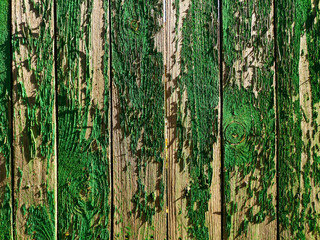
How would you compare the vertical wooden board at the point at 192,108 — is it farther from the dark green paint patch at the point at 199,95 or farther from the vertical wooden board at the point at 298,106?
the vertical wooden board at the point at 298,106

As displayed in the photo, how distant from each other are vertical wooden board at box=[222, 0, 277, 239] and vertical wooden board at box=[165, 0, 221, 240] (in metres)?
0.06

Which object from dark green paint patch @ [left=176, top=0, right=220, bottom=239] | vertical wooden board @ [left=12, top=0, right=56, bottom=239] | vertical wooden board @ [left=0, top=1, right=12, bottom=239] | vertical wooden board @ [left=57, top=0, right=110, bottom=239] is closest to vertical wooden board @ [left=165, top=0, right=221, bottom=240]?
dark green paint patch @ [left=176, top=0, right=220, bottom=239]

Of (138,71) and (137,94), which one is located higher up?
(138,71)

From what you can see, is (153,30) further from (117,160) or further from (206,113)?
(117,160)

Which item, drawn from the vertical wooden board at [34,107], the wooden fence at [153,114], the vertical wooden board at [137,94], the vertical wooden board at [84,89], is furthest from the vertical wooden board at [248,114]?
the vertical wooden board at [34,107]

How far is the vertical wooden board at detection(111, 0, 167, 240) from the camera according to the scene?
128 centimetres

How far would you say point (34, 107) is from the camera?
1.29 metres

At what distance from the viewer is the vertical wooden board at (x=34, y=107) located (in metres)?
1.28

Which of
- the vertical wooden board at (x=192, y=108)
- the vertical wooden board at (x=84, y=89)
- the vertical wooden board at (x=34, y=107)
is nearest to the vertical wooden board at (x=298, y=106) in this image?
the vertical wooden board at (x=192, y=108)

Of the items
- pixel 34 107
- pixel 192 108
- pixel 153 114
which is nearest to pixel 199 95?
pixel 192 108

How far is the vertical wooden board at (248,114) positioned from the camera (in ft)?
4.23

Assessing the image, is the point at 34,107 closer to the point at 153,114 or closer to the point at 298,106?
the point at 153,114

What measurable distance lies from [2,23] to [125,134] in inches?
29.0

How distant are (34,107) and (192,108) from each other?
0.71 m
